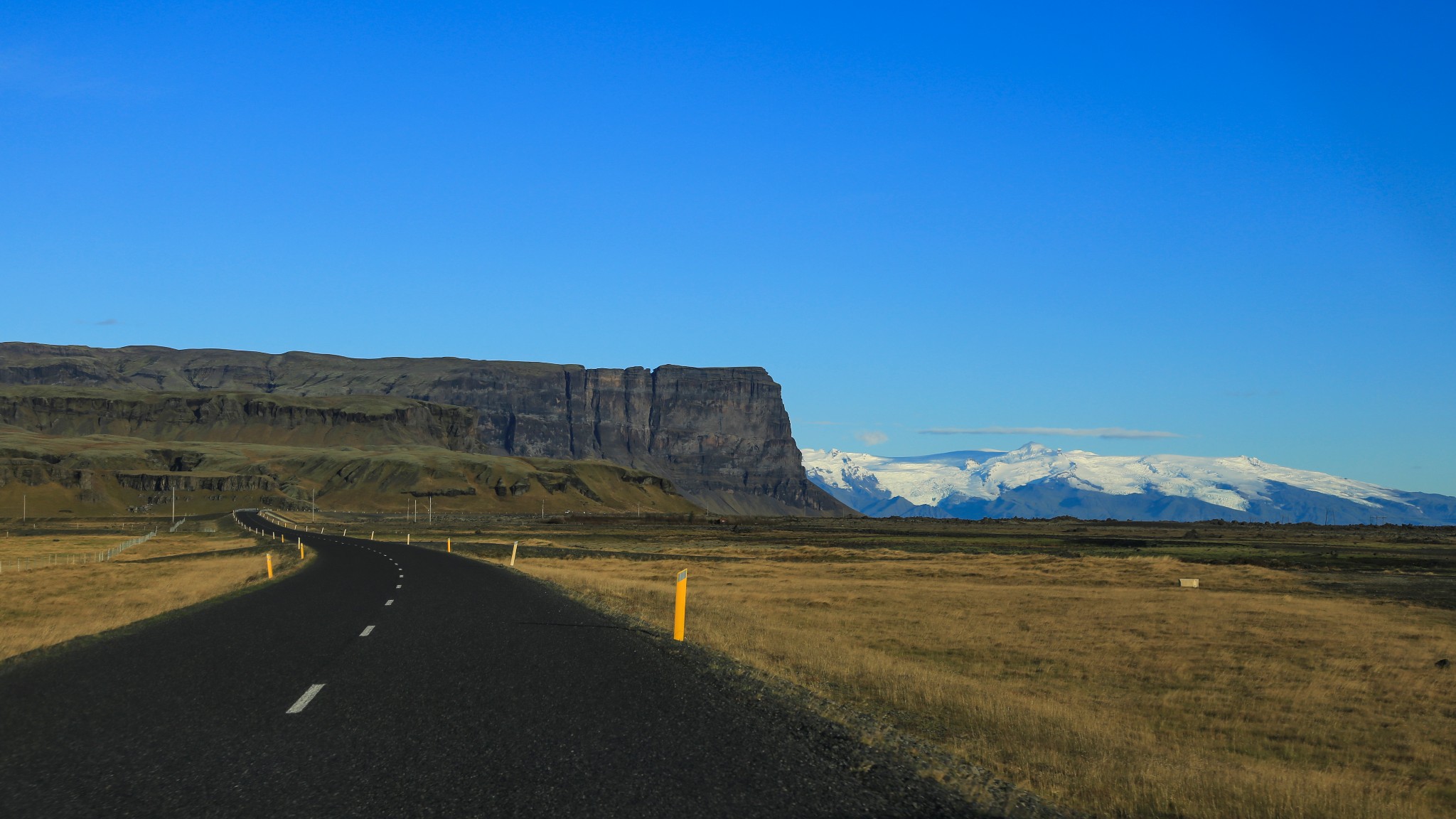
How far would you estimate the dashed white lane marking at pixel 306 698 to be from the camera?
39.3ft

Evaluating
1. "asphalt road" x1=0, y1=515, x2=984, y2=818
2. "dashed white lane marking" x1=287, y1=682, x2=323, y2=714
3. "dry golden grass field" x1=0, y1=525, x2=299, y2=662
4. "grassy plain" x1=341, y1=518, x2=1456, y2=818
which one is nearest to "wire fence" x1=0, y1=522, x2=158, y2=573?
"dry golden grass field" x1=0, y1=525, x2=299, y2=662

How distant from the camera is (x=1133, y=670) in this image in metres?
24.3

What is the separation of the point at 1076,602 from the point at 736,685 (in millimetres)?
29207

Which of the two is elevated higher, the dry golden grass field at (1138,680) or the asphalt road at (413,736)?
the asphalt road at (413,736)

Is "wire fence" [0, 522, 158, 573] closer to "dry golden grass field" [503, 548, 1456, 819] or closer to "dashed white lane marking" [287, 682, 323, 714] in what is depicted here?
"dry golden grass field" [503, 548, 1456, 819]

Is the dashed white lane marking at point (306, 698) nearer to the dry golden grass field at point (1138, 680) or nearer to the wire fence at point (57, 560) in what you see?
the dry golden grass field at point (1138, 680)

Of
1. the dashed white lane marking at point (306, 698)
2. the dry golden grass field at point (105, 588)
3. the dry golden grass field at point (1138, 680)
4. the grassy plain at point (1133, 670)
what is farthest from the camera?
the dry golden grass field at point (105, 588)

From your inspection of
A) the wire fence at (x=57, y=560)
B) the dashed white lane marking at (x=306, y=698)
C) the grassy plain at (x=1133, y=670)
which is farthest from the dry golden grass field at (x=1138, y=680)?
the wire fence at (x=57, y=560)

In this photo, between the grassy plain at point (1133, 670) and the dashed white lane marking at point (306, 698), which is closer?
the grassy plain at point (1133, 670)

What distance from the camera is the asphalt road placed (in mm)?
8219

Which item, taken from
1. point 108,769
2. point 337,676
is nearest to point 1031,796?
point 108,769

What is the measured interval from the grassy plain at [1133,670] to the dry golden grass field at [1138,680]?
0.06 meters

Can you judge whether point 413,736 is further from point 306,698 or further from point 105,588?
point 105,588

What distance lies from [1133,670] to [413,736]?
59.5ft
